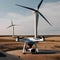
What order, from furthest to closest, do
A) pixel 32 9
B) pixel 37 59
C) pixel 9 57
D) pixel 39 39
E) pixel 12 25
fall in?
pixel 12 25, pixel 32 9, pixel 39 39, pixel 37 59, pixel 9 57

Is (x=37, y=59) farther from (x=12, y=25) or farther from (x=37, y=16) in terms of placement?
(x=12, y=25)

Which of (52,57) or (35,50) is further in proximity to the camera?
(35,50)

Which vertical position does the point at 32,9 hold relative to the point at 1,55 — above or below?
above

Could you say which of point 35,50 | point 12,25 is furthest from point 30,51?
point 12,25

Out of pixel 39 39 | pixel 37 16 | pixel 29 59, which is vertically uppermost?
pixel 37 16

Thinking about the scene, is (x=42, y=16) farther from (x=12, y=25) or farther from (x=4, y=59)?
(x=12, y=25)

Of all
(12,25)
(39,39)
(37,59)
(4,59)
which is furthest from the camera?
(12,25)

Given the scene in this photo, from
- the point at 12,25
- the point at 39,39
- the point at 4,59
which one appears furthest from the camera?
the point at 12,25

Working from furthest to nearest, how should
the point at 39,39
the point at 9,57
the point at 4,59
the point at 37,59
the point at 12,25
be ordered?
the point at 12,25, the point at 39,39, the point at 37,59, the point at 9,57, the point at 4,59

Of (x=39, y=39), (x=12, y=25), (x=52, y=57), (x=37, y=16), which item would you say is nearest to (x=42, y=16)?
(x=37, y=16)
